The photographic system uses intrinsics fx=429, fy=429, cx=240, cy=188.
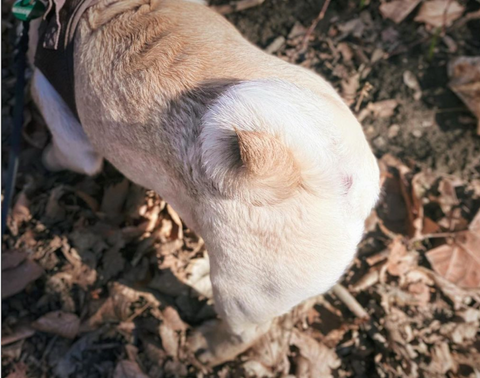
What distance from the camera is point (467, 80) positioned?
2967mm

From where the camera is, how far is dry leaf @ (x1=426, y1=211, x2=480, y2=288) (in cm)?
251

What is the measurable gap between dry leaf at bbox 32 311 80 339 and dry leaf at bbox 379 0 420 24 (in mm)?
3019

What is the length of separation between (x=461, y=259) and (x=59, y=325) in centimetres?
236

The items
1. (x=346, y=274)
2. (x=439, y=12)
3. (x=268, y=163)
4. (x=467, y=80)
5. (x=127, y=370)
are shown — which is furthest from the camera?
(x=439, y=12)

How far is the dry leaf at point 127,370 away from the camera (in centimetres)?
227

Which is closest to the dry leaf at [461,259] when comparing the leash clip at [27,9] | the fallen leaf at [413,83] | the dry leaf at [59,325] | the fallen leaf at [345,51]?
the fallen leaf at [413,83]

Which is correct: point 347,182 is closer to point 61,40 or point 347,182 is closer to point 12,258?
point 61,40

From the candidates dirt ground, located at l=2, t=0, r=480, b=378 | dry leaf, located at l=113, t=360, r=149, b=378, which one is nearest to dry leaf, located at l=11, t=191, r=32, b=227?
dirt ground, located at l=2, t=0, r=480, b=378

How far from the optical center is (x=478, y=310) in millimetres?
2502

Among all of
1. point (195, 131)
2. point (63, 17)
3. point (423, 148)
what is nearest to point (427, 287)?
point (423, 148)

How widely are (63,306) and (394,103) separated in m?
2.55

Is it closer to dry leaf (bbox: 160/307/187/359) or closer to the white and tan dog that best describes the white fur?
the white and tan dog

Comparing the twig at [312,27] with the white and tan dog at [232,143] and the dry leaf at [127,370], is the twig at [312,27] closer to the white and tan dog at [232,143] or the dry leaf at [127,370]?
the white and tan dog at [232,143]

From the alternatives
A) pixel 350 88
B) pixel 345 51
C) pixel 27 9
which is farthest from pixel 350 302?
pixel 27 9
